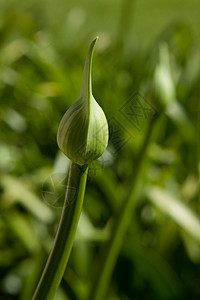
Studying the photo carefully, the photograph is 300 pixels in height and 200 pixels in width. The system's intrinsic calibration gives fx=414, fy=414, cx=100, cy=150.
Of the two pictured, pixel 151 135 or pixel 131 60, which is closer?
pixel 151 135

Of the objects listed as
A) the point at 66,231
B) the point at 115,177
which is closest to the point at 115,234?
the point at 66,231

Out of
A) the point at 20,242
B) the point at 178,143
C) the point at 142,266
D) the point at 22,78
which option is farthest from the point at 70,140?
the point at 22,78

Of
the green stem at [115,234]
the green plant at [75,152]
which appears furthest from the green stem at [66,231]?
the green stem at [115,234]

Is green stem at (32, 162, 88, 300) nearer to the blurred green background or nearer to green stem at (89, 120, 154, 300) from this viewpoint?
the blurred green background

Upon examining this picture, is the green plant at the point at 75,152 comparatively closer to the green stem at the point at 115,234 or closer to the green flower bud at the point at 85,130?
the green flower bud at the point at 85,130

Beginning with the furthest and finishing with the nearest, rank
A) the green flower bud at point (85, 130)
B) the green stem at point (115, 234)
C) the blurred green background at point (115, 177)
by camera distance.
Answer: the blurred green background at point (115, 177), the green stem at point (115, 234), the green flower bud at point (85, 130)

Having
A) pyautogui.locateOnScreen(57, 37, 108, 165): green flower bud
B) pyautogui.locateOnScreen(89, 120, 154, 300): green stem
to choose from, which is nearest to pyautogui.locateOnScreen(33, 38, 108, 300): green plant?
pyautogui.locateOnScreen(57, 37, 108, 165): green flower bud

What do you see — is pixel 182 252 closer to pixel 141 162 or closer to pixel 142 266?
pixel 142 266

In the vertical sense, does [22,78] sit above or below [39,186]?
above
